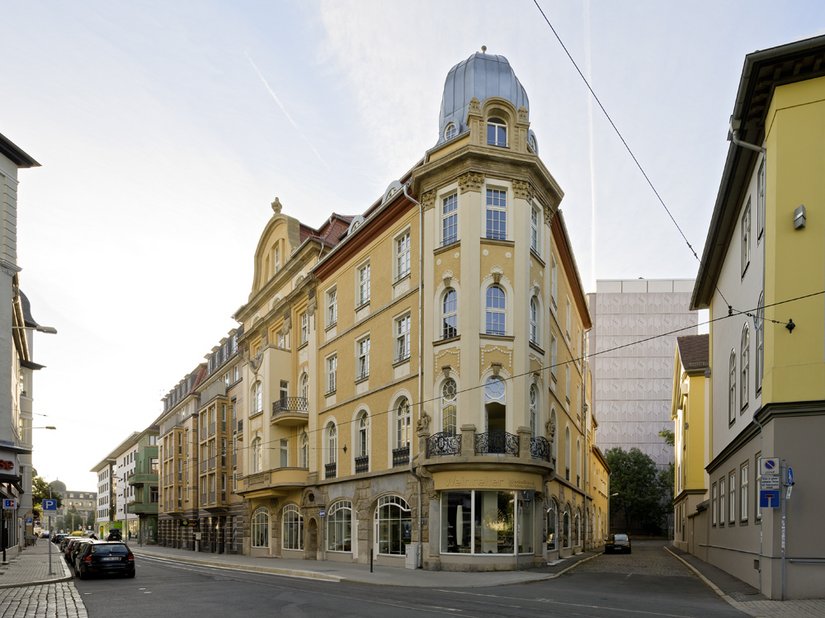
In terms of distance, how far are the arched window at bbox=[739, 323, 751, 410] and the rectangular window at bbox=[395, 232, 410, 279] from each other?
1253cm

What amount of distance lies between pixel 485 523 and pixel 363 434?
29.0ft

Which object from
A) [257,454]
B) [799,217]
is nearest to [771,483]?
[799,217]

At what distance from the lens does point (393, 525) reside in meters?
29.9

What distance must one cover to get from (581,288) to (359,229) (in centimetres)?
1556

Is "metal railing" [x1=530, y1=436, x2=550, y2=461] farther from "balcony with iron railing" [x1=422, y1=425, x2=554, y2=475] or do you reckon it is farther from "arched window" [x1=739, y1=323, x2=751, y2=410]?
"arched window" [x1=739, y1=323, x2=751, y2=410]

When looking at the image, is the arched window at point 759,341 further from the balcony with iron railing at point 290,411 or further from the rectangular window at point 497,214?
the balcony with iron railing at point 290,411

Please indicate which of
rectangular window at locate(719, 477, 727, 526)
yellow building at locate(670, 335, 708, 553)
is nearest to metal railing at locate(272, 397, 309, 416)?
rectangular window at locate(719, 477, 727, 526)

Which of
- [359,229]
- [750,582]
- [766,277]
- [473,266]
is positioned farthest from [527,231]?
[750,582]

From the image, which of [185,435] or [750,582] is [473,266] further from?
[185,435]

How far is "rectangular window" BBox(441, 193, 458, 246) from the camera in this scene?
Result: 2859 centimetres

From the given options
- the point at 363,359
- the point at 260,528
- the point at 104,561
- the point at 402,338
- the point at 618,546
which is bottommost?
the point at 618,546

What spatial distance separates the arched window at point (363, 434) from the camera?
33141mm

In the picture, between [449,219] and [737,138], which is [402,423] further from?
[737,138]

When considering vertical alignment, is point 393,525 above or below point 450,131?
below
